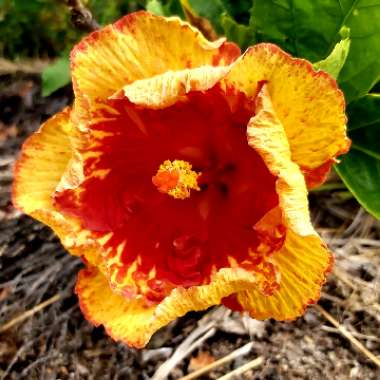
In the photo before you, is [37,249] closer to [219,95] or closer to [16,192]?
[16,192]

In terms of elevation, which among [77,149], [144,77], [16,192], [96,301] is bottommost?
[96,301]

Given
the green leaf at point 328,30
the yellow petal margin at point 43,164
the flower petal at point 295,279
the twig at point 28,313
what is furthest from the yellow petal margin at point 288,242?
the twig at point 28,313

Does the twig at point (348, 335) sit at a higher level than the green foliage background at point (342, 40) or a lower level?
lower

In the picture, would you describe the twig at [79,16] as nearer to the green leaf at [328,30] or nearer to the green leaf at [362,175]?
the green leaf at [328,30]

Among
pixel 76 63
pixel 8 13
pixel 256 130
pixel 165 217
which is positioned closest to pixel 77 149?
pixel 76 63

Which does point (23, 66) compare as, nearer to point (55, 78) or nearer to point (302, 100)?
point (55, 78)

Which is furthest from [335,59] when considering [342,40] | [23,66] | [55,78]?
[23,66]
